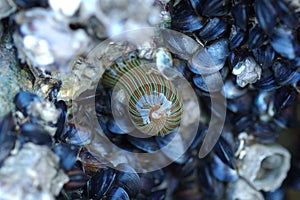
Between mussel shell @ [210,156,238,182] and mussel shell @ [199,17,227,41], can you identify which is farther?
mussel shell @ [210,156,238,182]

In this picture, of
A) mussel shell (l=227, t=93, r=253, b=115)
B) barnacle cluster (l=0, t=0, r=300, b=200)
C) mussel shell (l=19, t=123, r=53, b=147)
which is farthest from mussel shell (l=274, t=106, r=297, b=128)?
mussel shell (l=19, t=123, r=53, b=147)

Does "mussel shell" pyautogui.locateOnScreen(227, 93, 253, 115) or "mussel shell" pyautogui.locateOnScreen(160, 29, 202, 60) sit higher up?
"mussel shell" pyautogui.locateOnScreen(160, 29, 202, 60)

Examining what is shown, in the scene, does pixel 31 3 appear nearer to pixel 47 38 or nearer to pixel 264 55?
pixel 47 38

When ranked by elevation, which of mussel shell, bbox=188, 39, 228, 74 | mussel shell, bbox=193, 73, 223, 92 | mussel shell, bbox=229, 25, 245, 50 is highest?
mussel shell, bbox=229, 25, 245, 50

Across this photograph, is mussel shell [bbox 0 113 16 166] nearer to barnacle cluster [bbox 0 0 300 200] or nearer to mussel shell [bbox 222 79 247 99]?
barnacle cluster [bbox 0 0 300 200]

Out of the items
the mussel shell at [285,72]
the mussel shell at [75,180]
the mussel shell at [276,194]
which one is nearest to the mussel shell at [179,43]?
the mussel shell at [285,72]

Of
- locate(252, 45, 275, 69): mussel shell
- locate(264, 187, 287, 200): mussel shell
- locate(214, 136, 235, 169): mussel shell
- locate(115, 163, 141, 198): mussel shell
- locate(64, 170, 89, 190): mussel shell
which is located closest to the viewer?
locate(64, 170, 89, 190): mussel shell
